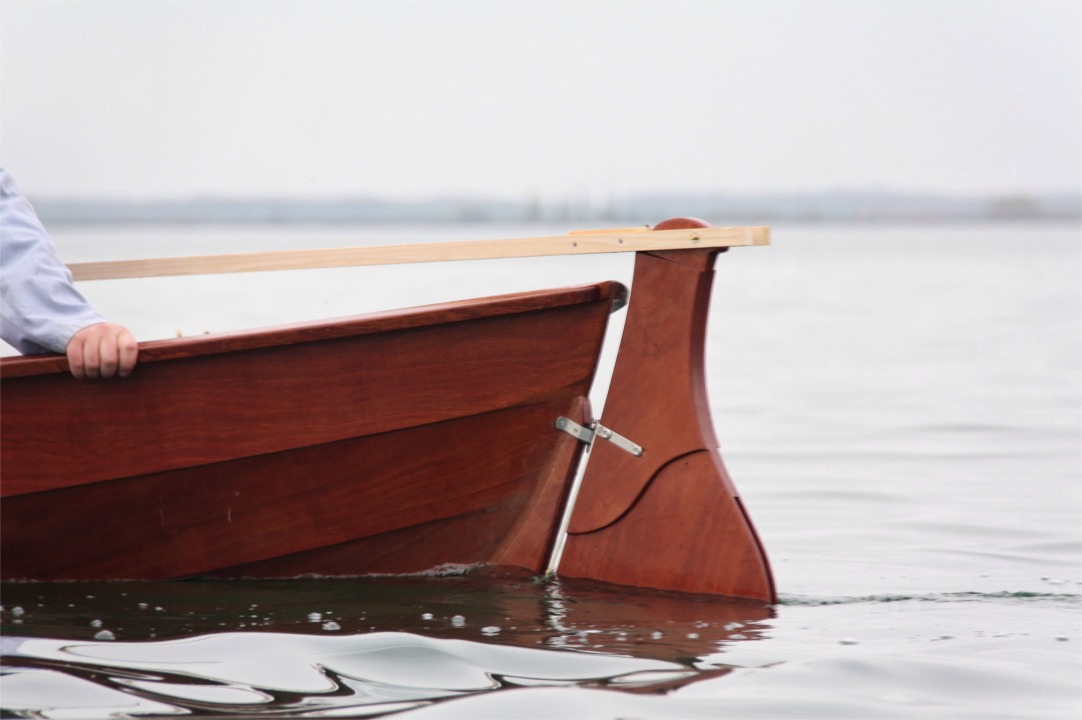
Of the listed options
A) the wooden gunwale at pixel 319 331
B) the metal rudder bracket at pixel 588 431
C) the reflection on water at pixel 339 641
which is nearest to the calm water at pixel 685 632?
the reflection on water at pixel 339 641

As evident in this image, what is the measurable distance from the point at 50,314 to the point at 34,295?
0.19 ft

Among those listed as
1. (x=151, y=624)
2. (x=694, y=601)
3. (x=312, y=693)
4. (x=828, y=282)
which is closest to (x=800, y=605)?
(x=694, y=601)

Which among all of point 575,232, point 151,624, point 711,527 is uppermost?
point 575,232

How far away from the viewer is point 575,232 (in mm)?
3102

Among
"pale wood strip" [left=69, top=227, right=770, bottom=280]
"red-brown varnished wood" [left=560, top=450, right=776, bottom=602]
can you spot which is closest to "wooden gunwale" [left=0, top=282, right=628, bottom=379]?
"pale wood strip" [left=69, top=227, right=770, bottom=280]

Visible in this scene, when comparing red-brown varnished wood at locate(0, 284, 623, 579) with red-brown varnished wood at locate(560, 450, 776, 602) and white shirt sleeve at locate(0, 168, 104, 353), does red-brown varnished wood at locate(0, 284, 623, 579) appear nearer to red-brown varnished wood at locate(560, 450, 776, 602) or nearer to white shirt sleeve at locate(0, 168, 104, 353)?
white shirt sleeve at locate(0, 168, 104, 353)

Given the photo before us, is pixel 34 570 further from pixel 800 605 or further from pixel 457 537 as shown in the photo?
pixel 800 605

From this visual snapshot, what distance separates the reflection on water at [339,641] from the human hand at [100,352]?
0.59 meters

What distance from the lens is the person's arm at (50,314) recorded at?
2926mm

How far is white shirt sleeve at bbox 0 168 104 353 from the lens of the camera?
2951 mm

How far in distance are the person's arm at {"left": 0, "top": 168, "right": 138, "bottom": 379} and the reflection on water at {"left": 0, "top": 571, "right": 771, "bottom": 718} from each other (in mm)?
618

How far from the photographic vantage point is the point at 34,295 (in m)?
2.96

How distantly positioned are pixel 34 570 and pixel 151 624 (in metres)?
0.59

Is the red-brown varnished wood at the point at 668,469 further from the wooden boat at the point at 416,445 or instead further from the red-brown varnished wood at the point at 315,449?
the red-brown varnished wood at the point at 315,449
